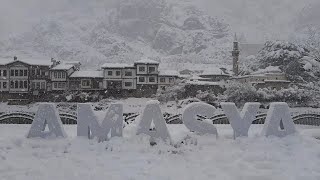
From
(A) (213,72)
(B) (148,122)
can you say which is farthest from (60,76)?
(B) (148,122)

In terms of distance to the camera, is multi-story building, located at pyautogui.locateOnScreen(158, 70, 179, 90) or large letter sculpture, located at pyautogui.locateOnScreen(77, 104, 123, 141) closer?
large letter sculpture, located at pyautogui.locateOnScreen(77, 104, 123, 141)

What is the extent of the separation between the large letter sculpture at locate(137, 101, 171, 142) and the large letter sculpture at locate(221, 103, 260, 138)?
1671 millimetres

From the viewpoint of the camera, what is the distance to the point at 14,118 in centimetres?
2053

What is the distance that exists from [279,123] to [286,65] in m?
20.6

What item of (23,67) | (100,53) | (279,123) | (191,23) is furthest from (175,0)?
(279,123)

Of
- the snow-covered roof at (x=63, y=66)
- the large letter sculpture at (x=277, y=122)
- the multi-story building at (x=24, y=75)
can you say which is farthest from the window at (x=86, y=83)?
the large letter sculpture at (x=277, y=122)

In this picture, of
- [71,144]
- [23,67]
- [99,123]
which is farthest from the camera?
[23,67]

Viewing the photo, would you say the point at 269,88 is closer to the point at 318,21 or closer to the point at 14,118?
the point at 318,21

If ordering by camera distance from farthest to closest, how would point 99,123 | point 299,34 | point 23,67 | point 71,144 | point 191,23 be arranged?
point 191,23 < point 299,34 < point 23,67 < point 99,123 < point 71,144

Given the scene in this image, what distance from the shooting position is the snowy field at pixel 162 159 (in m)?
6.32

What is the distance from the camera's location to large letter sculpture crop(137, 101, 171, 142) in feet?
30.1

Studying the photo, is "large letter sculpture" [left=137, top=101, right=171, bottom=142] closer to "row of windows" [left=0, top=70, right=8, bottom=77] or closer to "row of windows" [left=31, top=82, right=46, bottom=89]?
"row of windows" [left=31, top=82, right=46, bottom=89]

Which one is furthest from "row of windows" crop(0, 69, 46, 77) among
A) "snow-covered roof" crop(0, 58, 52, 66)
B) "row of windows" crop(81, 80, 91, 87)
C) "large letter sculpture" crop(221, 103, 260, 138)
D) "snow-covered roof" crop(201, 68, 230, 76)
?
"large letter sculpture" crop(221, 103, 260, 138)

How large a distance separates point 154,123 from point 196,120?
112cm
